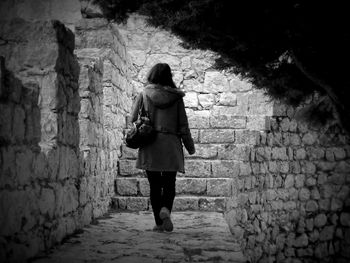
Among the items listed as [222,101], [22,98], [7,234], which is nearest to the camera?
[7,234]

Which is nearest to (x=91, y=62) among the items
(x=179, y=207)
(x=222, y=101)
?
(x=179, y=207)

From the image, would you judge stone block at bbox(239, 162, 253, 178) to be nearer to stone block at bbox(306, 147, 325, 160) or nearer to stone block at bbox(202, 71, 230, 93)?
stone block at bbox(306, 147, 325, 160)

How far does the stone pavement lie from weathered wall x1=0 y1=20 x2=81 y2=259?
193mm

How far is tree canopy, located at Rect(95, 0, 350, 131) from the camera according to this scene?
296cm

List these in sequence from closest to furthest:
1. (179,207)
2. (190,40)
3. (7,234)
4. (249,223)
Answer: (7,234) < (190,40) < (179,207) < (249,223)

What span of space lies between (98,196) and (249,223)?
354 cm

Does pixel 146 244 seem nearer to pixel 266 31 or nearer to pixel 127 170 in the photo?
pixel 266 31

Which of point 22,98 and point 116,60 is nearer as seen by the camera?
point 22,98

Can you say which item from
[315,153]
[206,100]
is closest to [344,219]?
[315,153]

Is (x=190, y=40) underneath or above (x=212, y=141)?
above

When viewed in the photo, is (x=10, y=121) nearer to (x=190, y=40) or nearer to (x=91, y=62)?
(x=190, y=40)

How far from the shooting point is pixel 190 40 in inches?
138

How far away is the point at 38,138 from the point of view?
9.05 ft

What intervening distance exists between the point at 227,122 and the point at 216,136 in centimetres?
43
